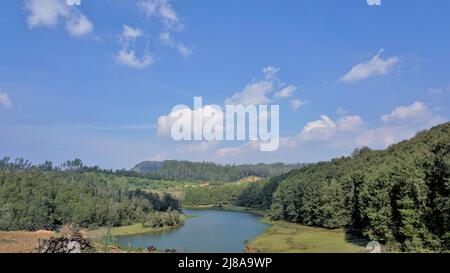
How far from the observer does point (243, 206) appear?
18262 centimetres

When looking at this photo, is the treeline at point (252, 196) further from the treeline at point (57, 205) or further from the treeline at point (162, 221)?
the treeline at point (162, 221)

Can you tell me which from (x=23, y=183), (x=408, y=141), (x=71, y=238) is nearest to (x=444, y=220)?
(x=71, y=238)

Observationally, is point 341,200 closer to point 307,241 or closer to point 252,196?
point 307,241

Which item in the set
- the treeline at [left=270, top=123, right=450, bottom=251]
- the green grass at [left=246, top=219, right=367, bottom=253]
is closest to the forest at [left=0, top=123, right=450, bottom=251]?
the treeline at [left=270, top=123, right=450, bottom=251]

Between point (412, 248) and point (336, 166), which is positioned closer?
point (412, 248)

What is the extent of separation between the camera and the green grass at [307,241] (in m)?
59.3

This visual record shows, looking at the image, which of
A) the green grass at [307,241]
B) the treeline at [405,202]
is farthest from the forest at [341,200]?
the green grass at [307,241]

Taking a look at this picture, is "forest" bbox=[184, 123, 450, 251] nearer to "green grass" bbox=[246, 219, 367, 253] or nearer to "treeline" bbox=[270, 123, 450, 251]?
"treeline" bbox=[270, 123, 450, 251]

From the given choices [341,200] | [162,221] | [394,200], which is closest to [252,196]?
[162,221]

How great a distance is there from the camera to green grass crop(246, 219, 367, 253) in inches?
2335
